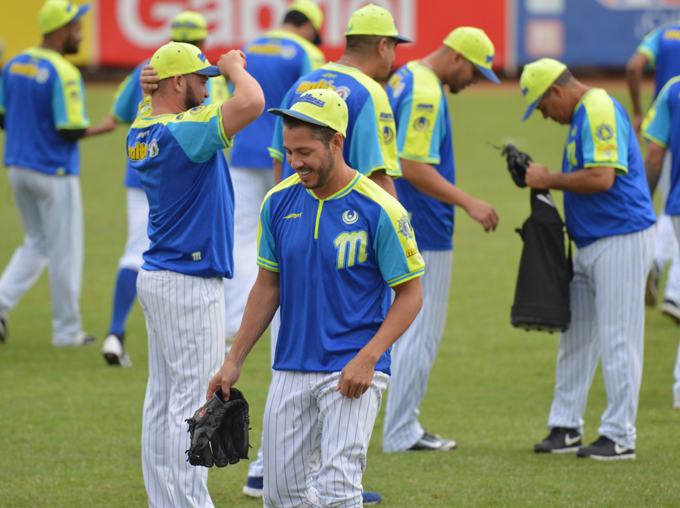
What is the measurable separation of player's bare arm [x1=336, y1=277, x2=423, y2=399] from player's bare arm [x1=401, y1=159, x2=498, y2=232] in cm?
196

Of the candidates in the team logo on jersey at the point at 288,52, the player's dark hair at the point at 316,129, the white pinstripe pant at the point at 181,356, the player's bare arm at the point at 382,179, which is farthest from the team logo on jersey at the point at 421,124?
the team logo on jersey at the point at 288,52

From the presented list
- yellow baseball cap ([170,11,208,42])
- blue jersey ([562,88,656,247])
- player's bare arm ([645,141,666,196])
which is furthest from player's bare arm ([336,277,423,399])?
→ yellow baseball cap ([170,11,208,42])

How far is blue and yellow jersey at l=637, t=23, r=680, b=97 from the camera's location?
368 inches

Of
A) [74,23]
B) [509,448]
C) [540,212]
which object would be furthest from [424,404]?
A: [74,23]

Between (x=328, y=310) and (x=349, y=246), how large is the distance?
0.86ft

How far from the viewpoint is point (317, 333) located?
3.53 m

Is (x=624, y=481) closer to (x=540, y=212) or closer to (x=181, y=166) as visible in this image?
(x=540, y=212)

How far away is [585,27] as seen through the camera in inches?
1023

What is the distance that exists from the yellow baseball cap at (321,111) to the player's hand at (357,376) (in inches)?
35.2

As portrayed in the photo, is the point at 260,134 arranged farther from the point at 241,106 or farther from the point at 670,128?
the point at 241,106

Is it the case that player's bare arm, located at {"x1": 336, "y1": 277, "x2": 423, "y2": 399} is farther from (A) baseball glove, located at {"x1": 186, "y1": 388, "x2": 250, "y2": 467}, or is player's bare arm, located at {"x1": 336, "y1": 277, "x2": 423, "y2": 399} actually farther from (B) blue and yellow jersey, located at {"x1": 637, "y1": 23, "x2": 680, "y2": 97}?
(B) blue and yellow jersey, located at {"x1": 637, "y1": 23, "x2": 680, "y2": 97}

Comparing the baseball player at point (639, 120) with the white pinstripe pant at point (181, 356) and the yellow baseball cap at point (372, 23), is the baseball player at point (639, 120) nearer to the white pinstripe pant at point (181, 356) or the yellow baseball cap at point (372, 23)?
the yellow baseball cap at point (372, 23)

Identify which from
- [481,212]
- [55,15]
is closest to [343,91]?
[481,212]

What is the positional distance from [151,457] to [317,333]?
1.29 meters
